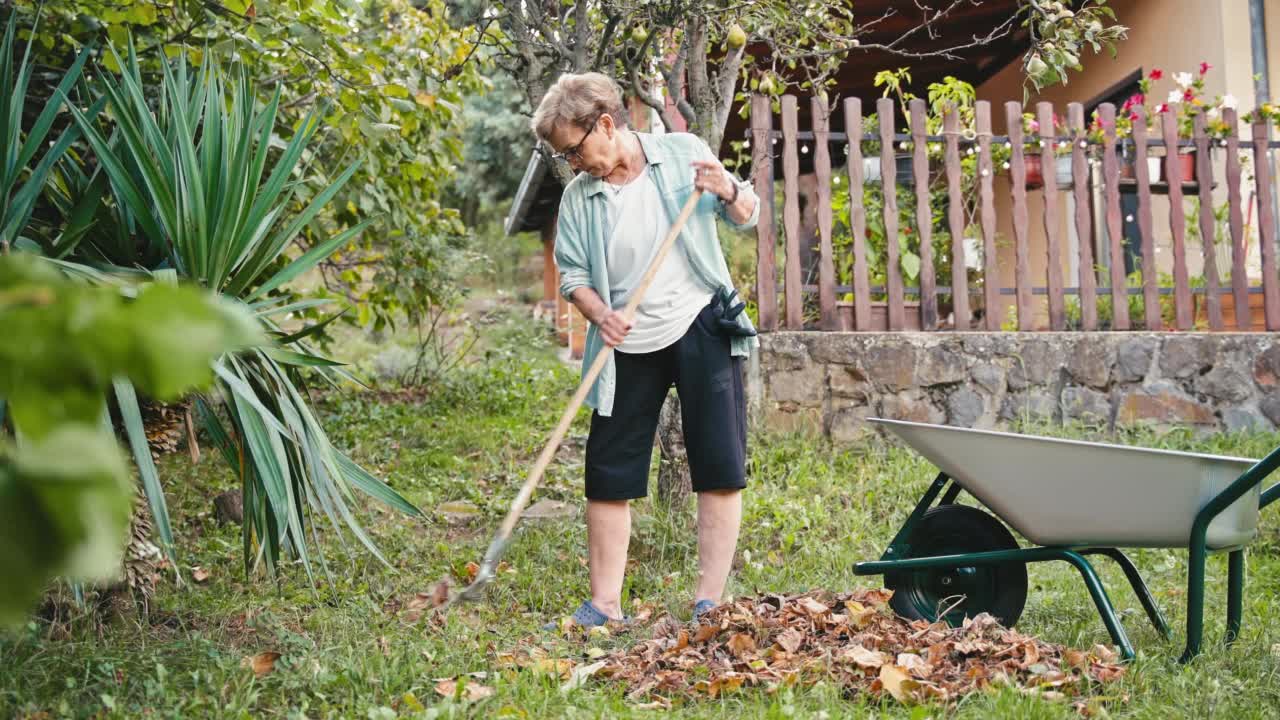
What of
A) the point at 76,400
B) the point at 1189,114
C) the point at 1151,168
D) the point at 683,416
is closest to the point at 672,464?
the point at 683,416

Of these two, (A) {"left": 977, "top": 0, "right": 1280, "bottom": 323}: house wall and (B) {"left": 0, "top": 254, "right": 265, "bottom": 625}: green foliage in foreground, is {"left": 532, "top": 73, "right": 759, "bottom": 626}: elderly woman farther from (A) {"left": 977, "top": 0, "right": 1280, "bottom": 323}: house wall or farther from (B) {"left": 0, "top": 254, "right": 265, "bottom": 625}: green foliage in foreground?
(A) {"left": 977, "top": 0, "right": 1280, "bottom": 323}: house wall

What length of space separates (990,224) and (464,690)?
400 cm

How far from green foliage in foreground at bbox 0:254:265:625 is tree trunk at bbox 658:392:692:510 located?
137 inches

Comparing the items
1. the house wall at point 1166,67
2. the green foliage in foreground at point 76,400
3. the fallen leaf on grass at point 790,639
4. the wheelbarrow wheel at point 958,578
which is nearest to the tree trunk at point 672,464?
the wheelbarrow wheel at point 958,578

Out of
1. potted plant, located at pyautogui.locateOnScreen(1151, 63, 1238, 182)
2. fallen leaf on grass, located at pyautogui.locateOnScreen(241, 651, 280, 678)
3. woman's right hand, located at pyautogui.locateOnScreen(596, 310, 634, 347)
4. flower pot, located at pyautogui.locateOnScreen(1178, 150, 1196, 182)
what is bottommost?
fallen leaf on grass, located at pyautogui.locateOnScreen(241, 651, 280, 678)

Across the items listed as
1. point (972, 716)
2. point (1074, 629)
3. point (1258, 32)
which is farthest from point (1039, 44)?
point (1258, 32)

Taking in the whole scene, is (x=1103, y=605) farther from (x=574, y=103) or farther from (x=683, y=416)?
(x=574, y=103)

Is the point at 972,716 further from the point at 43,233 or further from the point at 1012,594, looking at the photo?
the point at 43,233

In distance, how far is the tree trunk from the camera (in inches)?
156

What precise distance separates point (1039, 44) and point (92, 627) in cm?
323

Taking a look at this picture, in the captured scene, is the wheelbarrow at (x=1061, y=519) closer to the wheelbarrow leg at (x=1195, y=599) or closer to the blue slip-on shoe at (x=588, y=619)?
the wheelbarrow leg at (x=1195, y=599)

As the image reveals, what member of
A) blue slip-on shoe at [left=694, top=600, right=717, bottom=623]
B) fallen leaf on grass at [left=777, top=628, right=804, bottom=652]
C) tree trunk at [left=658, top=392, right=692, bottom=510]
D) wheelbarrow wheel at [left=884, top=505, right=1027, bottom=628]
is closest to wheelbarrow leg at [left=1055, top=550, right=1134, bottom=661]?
wheelbarrow wheel at [left=884, top=505, right=1027, bottom=628]

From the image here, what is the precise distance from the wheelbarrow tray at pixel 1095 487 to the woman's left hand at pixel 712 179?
0.83m

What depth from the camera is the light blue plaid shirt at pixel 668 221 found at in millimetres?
2926
